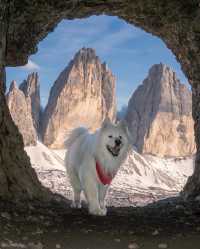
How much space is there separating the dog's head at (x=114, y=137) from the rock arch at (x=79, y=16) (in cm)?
260

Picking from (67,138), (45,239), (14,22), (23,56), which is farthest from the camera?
(23,56)

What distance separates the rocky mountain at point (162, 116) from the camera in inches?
6127

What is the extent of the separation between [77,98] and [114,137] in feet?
466

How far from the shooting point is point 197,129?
1669 cm

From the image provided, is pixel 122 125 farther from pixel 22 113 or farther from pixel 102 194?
pixel 22 113

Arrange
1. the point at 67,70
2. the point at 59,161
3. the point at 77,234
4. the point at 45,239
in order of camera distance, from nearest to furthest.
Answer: the point at 45,239, the point at 77,234, the point at 59,161, the point at 67,70

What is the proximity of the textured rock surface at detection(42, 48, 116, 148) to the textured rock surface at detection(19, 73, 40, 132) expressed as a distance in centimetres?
313

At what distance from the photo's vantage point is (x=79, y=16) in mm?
16391

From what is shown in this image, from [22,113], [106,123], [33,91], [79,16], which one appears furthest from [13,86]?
[106,123]

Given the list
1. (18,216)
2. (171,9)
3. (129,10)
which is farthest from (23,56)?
(18,216)

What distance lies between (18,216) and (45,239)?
1473 mm

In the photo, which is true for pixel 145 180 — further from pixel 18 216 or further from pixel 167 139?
pixel 18 216

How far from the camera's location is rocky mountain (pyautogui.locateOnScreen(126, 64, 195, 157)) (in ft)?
511

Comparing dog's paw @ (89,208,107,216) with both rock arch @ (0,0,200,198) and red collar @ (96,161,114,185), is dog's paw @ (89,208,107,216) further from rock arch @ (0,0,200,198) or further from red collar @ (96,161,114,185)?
rock arch @ (0,0,200,198)
